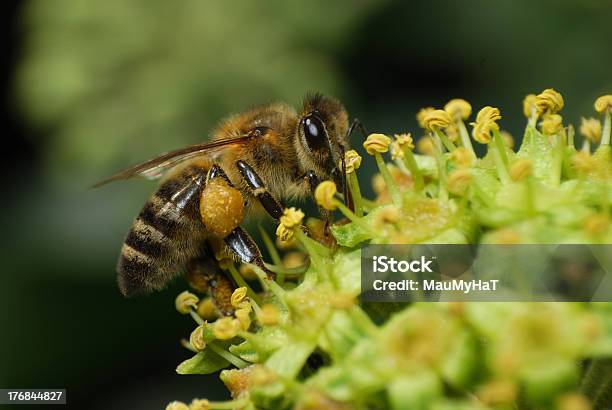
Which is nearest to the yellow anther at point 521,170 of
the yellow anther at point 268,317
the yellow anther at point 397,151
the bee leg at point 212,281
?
the yellow anther at point 397,151

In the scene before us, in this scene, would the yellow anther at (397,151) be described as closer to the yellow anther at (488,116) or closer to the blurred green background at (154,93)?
the yellow anther at (488,116)

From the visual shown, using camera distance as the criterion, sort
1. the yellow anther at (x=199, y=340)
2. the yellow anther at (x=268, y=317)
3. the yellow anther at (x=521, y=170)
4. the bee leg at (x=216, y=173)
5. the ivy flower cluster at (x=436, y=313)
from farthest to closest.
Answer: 1. the bee leg at (x=216, y=173)
2. the yellow anther at (x=199, y=340)
3. the yellow anther at (x=268, y=317)
4. the yellow anther at (x=521, y=170)
5. the ivy flower cluster at (x=436, y=313)

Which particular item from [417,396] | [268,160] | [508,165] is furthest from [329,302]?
[268,160]

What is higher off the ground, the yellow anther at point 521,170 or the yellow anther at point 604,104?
the yellow anther at point 604,104

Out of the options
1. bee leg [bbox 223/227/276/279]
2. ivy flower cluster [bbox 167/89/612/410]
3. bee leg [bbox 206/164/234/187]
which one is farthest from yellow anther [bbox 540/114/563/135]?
bee leg [bbox 206/164/234/187]

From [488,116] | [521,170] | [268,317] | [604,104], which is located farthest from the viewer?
[604,104]

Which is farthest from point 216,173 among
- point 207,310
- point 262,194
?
point 207,310

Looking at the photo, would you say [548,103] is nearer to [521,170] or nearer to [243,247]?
[521,170]
